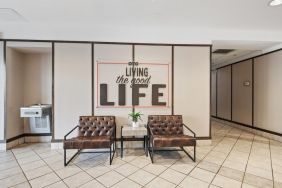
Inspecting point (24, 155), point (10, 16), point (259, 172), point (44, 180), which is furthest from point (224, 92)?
point (10, 16)

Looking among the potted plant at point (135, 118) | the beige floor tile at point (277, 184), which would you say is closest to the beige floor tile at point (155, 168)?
the potted plant at point (135, 118)

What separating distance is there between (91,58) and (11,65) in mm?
1971

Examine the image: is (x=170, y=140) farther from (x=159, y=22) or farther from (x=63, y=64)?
(x=63, y=64)

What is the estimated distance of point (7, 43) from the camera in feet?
12.9

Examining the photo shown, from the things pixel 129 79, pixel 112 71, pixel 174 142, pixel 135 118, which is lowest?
pixel 174 142

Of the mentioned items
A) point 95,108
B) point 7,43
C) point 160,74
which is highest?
point 7,43

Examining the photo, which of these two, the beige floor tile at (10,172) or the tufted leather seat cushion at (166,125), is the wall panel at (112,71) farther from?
the beige floor tile at (10,172)

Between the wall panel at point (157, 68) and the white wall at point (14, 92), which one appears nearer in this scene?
the white wall at point (14, 92)

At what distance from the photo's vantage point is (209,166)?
3115 millimetres

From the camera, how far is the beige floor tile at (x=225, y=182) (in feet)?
8.14

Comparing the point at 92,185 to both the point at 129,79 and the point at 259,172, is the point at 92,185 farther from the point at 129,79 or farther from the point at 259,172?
the point at 259,172

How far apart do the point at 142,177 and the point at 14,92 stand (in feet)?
12.4

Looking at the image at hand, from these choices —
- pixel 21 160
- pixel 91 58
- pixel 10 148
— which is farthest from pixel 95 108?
pixel 10 148

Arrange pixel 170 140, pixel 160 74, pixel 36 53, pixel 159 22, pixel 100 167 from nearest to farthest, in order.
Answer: pixel 100 167
pixel 170 140
pixel 159 22
pixel 160 74
pixel 36 53
